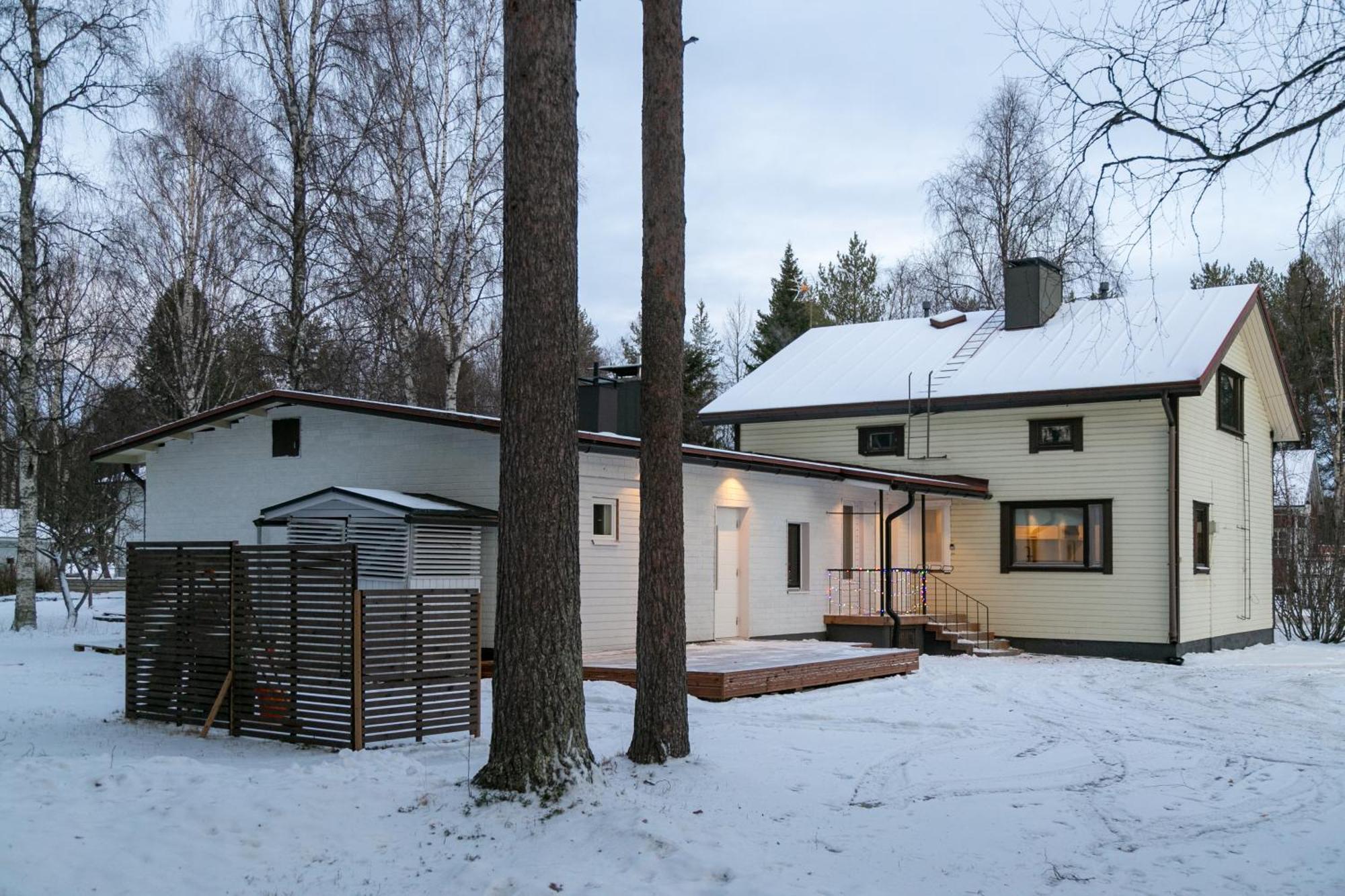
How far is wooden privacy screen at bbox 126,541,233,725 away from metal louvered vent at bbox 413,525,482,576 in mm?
3064

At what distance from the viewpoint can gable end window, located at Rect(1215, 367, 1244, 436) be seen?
68.9 feet

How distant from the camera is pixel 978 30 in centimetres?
685

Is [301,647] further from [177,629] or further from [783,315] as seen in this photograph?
[783,315]

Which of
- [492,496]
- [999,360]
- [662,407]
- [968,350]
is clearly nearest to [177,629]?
[492,496]

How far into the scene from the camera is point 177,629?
10.4 meters

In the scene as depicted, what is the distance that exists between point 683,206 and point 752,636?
33.3ft

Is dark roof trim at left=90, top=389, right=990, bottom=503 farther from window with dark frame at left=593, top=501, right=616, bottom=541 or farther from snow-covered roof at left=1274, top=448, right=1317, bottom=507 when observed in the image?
snow-covered roof at left=1274, top=448, right=1317, bottom=507

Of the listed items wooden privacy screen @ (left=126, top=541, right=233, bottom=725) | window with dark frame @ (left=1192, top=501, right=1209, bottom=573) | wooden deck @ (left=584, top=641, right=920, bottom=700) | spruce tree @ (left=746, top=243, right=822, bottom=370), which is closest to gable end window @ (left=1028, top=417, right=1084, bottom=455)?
window with dark frame @ (left=1192, top=501, right=1209, bottom=573)

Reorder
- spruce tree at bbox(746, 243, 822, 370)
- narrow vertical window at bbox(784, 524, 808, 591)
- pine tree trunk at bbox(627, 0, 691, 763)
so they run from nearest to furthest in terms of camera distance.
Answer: pine tree trunk at bbox(627, 0, 691, 763) → narrow vertical window at bbox(784, 524, 808, 591) → spruce tree at bbox(746, 243, 822, 370)

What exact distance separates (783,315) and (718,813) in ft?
126

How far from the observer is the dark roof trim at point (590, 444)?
1441cm

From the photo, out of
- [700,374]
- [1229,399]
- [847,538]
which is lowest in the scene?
[847,538]

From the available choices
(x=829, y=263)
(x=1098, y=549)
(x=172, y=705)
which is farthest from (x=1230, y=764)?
(x=829, y=263)

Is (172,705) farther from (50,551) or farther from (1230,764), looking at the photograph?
(50,551)
